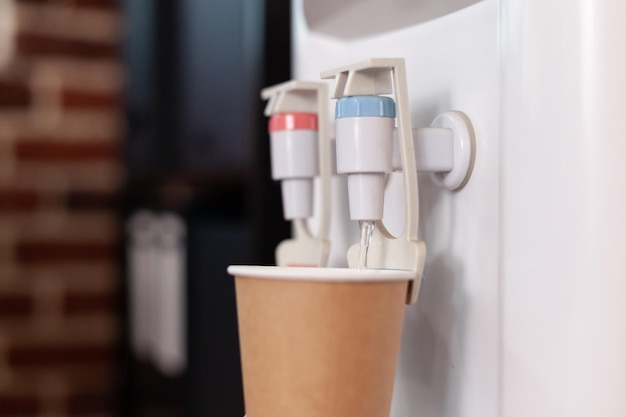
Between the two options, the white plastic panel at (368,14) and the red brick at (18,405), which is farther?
the red brick at (18,405)

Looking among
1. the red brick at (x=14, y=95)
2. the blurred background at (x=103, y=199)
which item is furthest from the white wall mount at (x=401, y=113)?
the red brick at (x=14, y=95)

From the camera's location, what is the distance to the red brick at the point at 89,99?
171cm

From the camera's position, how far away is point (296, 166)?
57 cm

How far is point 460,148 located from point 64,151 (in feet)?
4.47

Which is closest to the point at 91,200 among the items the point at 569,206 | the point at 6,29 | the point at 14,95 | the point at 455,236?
the point at 14,95

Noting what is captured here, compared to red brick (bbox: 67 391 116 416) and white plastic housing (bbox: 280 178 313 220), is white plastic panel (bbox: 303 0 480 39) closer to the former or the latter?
white plastic housing (bbox: 280 178 313 220)

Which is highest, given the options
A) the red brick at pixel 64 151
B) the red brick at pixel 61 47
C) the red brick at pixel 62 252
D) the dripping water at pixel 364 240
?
the red brick at pixel 61 47

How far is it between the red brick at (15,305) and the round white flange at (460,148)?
53.0 inches

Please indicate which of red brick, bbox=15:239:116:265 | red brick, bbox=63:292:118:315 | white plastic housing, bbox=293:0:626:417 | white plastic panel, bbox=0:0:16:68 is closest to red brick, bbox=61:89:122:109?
white plastic panel, bbox=0:0:16:68

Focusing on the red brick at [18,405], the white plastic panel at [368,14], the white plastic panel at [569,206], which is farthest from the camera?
the red brick at [18,405]

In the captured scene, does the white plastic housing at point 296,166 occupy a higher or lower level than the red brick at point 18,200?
higher

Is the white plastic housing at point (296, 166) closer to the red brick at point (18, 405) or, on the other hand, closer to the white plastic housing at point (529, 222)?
the white plastic housing at point (529, 222)

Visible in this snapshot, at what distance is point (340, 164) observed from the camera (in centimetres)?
48

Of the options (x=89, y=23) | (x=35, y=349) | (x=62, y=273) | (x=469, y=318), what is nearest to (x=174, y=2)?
(x=89, y=23)
